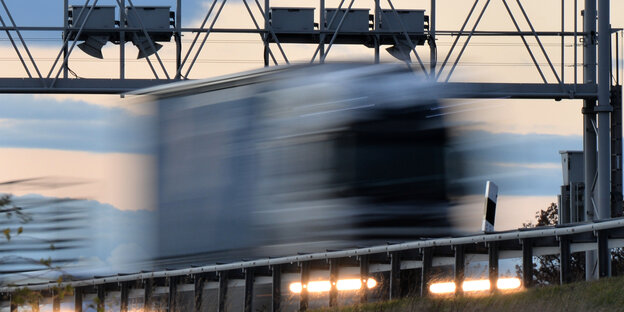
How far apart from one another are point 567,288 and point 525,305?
1.73 metres

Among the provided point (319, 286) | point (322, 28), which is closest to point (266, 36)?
point (322, 28)

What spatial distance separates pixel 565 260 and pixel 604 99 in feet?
62.9

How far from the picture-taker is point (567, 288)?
1292cm

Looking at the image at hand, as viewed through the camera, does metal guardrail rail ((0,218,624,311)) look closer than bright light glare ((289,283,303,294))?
Yes

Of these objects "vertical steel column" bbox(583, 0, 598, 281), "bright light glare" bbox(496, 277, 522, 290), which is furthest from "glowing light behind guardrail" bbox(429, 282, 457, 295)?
"vertical steel column" bbox(583, 0, 598, 281)

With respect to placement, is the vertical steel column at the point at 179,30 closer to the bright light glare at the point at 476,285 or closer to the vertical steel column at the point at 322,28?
the vertical steel column at the point at 322,28

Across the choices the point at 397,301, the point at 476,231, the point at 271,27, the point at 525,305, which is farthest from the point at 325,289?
the point at 271,27

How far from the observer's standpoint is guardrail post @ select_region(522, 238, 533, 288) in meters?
14.5

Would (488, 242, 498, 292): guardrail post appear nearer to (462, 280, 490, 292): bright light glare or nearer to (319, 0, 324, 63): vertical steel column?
(462, 280, 490, 292): bright light glare

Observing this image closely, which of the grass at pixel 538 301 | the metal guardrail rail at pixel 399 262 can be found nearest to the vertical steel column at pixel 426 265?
the metal guardrail rail at pixel 399 262

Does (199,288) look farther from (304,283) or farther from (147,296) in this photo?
(304,283)

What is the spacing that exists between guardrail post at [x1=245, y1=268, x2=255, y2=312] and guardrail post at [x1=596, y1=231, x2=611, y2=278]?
4457 mm

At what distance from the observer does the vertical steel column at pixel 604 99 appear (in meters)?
32.6

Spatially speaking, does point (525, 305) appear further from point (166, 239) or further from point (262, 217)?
point (166, 239)
